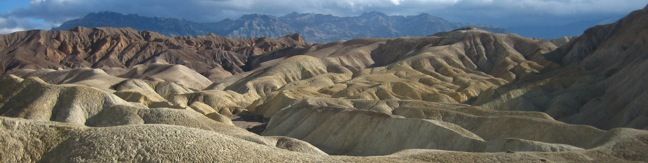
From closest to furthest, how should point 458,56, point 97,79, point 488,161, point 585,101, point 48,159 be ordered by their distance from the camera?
1. point 48,159
2. point 488,161
3. point 585,101
4. point 97,79
5. point 458,56

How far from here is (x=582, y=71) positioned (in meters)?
135

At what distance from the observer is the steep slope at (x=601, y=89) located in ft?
303

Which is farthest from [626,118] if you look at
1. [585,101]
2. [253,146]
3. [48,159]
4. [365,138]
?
[48,159]

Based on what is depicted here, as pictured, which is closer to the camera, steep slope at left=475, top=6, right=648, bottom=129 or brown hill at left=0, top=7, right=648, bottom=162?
brown hill at left=0, top=7, right=648, bottom=162

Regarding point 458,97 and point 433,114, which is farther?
point 458,97

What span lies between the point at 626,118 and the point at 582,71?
49310mm

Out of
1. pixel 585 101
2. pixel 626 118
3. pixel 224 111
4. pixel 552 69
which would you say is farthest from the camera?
pixel 552 69

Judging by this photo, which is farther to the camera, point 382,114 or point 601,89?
point 601,89

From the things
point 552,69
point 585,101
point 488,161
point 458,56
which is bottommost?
point 458,56

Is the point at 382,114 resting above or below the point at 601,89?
above

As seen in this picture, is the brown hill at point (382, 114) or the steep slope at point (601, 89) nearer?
the brown hill at point (382, 114)

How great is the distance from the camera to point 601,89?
10844cm

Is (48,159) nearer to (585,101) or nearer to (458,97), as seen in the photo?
(585,101)

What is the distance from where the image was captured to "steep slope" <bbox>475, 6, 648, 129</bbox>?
303ft
